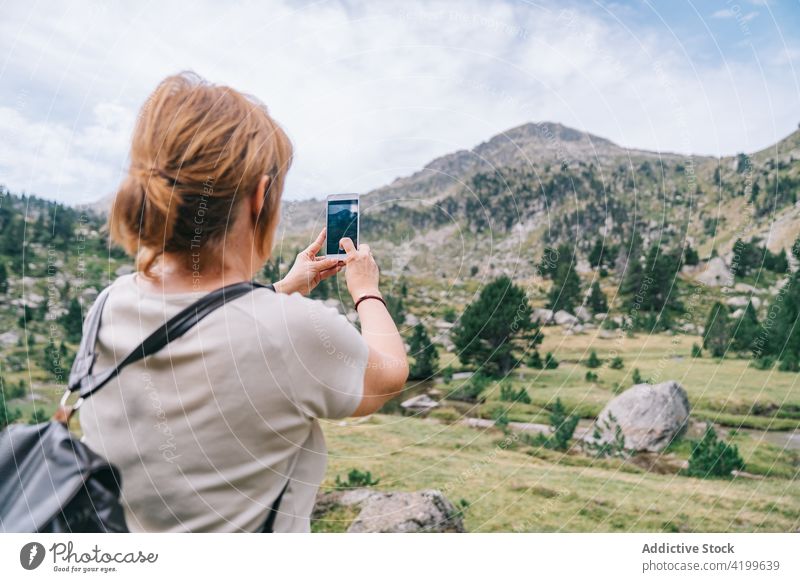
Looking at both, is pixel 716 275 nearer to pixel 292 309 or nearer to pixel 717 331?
pixel 717 331

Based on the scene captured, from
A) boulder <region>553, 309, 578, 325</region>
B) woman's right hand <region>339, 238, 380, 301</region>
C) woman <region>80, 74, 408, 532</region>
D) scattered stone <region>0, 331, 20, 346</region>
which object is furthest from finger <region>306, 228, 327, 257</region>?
scattered stone <region>0, 331, 20, 346</region>

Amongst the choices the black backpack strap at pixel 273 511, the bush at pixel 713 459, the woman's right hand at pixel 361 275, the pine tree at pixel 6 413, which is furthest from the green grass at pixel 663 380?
the pine tree at pixel 6 413

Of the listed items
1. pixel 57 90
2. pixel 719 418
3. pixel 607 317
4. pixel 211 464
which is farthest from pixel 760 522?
pixel 57 90

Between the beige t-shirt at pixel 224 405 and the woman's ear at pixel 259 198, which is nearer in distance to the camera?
the beige t-shirt at pixel 224 405

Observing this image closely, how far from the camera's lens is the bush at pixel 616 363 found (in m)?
2.75

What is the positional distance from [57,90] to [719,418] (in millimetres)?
2843

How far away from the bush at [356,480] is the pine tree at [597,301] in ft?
3.80

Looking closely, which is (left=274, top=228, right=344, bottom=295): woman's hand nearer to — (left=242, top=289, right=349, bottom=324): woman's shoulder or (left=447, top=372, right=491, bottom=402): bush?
(left=242, top=289, right=349, bottom=324): woman's shoulder

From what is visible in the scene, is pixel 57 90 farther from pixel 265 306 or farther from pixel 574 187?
pixel 574 187

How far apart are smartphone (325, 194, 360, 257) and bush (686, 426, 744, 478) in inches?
66.3

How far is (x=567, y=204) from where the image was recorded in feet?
9.53

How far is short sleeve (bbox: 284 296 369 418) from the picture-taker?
119cm

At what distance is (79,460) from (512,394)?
5.74 ft

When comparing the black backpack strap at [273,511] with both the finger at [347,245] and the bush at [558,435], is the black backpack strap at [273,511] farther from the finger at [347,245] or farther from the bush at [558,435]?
the bush at [558,435]
